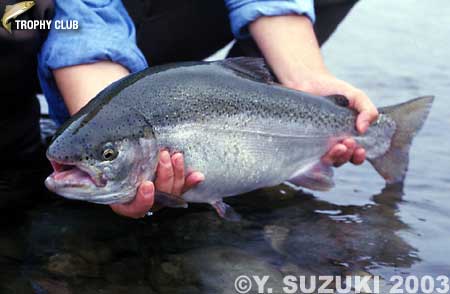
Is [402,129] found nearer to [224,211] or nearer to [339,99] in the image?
[339,99]

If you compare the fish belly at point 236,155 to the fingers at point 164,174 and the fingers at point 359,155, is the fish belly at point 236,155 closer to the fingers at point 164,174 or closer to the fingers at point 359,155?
the fingers at point 164,174

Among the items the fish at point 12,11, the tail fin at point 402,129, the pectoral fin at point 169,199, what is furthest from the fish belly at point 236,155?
the fish at point 12,11

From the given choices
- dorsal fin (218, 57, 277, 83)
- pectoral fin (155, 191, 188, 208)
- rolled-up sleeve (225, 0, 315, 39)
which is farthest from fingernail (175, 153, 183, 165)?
rolled-up sleeve (225, 0, 315, 39)

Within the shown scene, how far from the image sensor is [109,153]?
2496mm

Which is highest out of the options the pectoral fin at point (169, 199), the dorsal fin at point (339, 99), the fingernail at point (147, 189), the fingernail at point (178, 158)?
the dorsal fin at point (339, 99)

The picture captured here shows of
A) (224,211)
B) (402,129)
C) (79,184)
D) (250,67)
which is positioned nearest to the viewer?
(79,184)

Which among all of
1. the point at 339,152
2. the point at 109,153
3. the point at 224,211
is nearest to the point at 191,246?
the point at 224,211

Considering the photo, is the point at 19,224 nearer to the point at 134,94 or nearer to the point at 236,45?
the point at 134,94

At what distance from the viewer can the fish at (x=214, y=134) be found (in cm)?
→ 250

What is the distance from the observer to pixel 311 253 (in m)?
2.97

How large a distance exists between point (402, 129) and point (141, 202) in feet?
4.67

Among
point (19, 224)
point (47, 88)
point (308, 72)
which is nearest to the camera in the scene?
point (19, 224)

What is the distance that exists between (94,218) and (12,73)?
69 centimetres

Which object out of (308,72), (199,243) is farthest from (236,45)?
(199,243)
